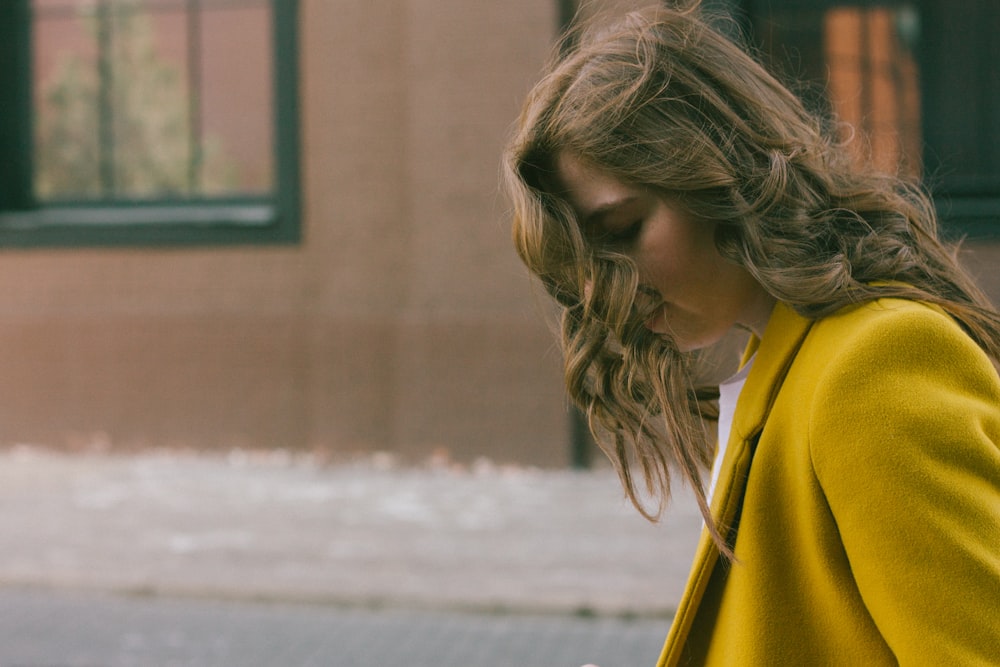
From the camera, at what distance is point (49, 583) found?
6332 mm

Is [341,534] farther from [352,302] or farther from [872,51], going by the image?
[872,51]

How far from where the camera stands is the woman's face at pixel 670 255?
149 centimetres

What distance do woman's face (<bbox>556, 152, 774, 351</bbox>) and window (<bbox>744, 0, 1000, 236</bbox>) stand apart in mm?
7375

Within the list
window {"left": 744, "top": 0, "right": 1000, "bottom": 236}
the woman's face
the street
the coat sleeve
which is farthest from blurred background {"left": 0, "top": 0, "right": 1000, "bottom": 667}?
the coat sleeve

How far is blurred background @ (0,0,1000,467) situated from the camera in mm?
8695

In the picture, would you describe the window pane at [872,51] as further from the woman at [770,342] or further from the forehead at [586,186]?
the forehead at [586,186]

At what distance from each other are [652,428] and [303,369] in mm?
7936

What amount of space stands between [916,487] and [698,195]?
1.60 feet

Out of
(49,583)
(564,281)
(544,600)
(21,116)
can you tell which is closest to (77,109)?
(21,116)

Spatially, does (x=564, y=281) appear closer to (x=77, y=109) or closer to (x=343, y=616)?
(x=343, y=616)

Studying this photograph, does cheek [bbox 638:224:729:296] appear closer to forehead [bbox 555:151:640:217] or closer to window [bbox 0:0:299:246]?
forehead [bbox 555:151:640:217]

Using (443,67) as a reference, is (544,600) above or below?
below

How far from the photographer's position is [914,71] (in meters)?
8.70

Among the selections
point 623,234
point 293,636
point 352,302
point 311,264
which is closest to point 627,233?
point 623,234
